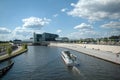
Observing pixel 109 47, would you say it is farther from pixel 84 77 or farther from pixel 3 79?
pixel 3 79

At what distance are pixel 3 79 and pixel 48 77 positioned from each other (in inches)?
448

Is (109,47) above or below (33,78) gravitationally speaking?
above

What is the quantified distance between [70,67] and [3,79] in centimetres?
2246

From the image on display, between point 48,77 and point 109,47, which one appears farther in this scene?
point 109,47

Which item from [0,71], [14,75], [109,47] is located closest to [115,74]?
[14,75]

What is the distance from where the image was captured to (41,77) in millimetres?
47562

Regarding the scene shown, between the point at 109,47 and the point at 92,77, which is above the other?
the point at 109,47

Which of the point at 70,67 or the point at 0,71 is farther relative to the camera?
the point at 70,67

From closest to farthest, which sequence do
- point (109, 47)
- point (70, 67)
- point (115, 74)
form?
point (115, 74) < point (70, 67) < point (109, 47)

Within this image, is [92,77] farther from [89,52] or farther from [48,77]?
[89,52]

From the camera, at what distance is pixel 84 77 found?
150 feet

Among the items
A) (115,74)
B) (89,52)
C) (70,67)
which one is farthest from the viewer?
(89,52)

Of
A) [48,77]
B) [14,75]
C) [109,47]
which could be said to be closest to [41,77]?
[48,77]

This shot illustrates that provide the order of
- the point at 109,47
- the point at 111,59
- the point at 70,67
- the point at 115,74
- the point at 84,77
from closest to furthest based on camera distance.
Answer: the point at 84,77
the point at 115,74
the point at 70,67
the point at 111,59
the point at 109,47
